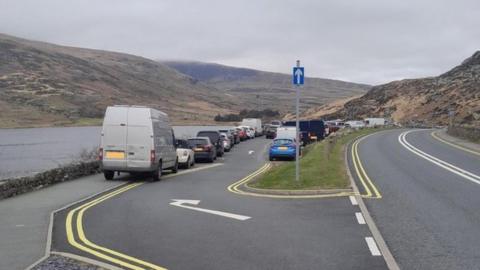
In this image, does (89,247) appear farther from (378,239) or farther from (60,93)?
(60,93)

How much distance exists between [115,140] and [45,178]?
2.78 m

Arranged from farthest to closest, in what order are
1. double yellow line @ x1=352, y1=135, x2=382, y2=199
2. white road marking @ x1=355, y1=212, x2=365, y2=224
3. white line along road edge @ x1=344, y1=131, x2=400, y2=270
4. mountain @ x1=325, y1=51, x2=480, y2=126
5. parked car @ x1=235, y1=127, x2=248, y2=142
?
mountain @ x1=325, y1=51, x2=480, y2=126, parked car @ x1=235, y1=127, x2=248, y2=142, double yellow line @ x1=352, y1=135, x2=382, y2=199, white road marking @ x1=355, y1=212, x2=365, y2=224, white line along road edge @ x1=344, y1=131, x2=400, y2=270

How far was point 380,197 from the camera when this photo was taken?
1460cm

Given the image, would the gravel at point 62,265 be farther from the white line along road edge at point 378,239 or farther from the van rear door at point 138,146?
the van rear door at point 138,146

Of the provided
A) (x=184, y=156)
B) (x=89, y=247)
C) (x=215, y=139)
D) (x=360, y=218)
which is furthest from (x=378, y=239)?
(x=215, y=139)

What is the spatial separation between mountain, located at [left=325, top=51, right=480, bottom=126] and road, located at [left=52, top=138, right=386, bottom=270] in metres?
68.8

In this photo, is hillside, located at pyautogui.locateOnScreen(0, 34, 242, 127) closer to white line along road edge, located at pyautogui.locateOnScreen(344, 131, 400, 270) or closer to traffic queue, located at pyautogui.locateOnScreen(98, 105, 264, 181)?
traffic queue, located at pyautogui.locateOnScreen(98, 105, 264, 181)

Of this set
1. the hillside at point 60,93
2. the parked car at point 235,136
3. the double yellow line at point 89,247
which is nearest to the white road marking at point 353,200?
the double yellow line at point 89,247

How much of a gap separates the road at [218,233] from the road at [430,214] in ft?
1.78

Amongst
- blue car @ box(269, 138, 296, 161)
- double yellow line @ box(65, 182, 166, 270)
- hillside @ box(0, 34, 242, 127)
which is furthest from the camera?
hillside @ box(0, 34, 242, 127)

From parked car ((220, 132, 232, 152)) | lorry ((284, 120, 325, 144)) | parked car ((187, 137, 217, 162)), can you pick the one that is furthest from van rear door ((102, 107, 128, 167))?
lorry ((284, 120, 325, 144))

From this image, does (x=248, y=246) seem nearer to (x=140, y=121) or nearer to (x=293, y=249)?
(x=293, y=249)

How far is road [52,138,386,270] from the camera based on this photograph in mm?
8500

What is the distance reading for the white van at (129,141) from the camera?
2194 cm
